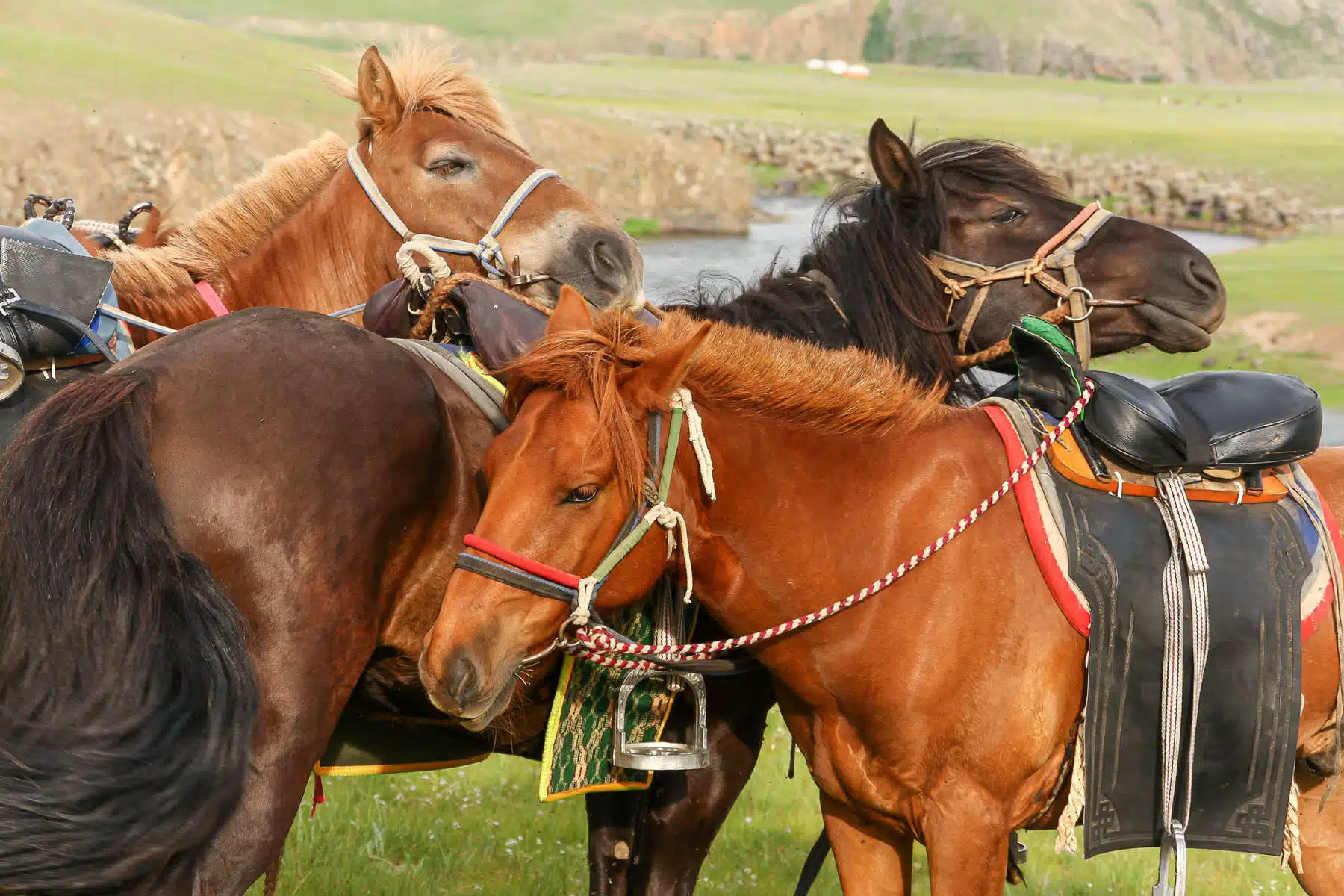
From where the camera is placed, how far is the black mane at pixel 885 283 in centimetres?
380

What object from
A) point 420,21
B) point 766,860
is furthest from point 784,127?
point 766,860

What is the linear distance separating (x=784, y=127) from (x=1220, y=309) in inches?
1203

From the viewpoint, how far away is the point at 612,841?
3596 millimetres

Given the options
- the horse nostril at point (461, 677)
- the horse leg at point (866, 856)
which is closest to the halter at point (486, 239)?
the horse nostril at point (461, 677)

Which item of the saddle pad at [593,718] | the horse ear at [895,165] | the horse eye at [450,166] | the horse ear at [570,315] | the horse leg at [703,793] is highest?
the horse ear at [895,165]

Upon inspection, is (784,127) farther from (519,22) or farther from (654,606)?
(654,606)

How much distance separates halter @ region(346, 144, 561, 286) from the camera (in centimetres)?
390

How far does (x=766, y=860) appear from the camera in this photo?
5.05 metres

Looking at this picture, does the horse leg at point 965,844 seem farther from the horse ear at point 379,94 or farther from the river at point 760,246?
the river at point 760,246

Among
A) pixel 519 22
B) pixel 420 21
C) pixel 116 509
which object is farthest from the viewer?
pixel 519 22

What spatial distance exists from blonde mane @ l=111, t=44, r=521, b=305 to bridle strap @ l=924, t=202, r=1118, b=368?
1607mm

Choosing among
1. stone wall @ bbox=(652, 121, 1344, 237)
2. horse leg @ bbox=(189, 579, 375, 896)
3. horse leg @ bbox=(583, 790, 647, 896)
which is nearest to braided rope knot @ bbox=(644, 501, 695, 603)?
horse leg @ bbox=(189, 579, 375, 896)

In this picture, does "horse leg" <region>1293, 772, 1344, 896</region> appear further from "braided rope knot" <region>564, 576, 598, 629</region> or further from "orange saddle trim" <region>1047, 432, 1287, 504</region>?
"braided rope knot" <region>564, 576, 598, 629</region>

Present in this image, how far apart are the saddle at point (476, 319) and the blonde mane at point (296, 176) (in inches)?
28.2
